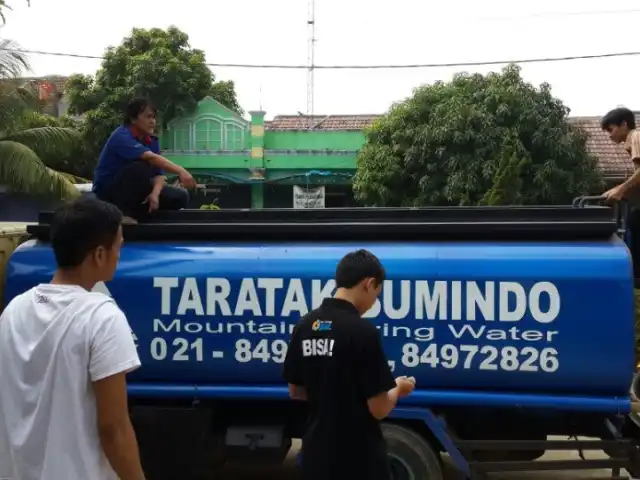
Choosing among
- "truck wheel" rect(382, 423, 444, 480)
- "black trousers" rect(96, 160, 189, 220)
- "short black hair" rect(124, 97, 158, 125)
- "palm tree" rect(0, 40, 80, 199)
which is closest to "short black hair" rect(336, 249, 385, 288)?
"truck wheel" rect(382, 423, 444, 480)

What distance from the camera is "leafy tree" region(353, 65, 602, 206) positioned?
1586 cm

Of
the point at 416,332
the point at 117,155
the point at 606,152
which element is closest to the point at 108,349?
the point at 416,332

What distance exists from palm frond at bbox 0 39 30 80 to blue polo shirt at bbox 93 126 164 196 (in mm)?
9496

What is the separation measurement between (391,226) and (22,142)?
14.8 m

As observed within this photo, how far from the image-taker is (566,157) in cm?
1617

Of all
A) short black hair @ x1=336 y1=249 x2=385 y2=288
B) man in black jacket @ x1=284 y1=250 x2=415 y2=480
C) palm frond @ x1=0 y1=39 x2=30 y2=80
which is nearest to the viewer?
man in black jacket @ x1=284 y1=250 x2=415 y2=480

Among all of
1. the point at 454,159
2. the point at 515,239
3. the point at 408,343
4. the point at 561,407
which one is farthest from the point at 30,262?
the point at 454,159

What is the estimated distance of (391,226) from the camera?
379cm

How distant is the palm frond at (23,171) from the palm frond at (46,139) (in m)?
0.69

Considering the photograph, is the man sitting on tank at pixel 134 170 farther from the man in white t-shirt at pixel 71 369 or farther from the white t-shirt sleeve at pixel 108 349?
the white t-shirt sleeve at pixel 108 349

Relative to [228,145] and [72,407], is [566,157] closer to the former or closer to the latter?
[228,145]

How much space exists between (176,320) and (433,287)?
138 cm

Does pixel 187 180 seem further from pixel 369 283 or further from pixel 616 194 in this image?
pixel 616 194

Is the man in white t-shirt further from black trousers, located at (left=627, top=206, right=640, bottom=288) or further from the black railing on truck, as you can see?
black trousers, located at (left=627, top=206, right=640, bottom=288)
